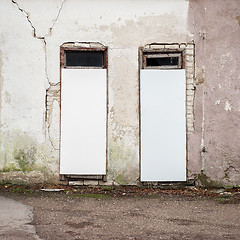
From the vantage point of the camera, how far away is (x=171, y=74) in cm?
765

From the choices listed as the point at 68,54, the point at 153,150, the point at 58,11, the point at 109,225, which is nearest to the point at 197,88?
the point at 153,150

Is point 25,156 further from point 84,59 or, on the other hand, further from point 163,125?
point 163,125

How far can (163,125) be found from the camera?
25.0 feet

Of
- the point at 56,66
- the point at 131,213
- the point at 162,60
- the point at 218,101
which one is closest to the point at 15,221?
the point at 131,213

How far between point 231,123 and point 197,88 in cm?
96

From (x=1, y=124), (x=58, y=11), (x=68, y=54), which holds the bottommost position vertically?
(x=1, y=124)

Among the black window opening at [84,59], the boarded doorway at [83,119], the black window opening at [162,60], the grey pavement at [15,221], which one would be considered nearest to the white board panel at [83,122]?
the boarded doorway at [83,119]

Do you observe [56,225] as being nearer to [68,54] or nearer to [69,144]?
[69,144]

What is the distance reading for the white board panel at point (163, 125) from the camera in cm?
758

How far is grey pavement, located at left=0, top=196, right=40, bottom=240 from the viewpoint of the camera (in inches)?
175

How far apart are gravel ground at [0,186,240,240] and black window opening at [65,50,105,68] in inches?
96.3

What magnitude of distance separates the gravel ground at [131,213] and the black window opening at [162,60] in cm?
246

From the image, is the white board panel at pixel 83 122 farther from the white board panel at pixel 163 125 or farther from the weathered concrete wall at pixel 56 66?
the white board panel at pixel 163 125

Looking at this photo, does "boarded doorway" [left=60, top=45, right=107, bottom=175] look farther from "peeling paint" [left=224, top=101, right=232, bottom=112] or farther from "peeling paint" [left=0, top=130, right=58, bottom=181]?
"peeling paint" [left=224, top=101, right=232, bottom=112]
